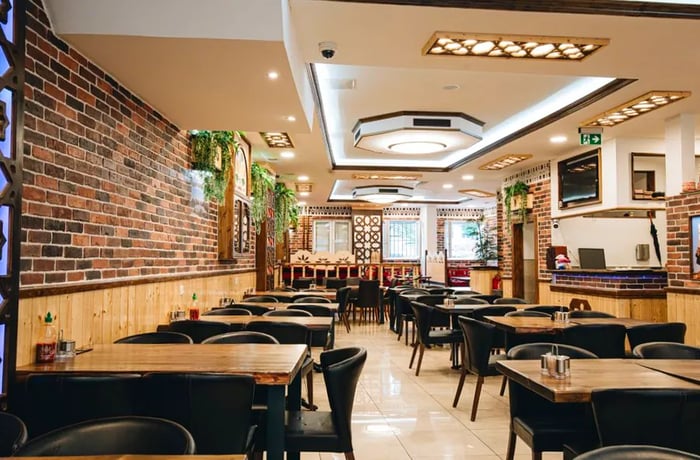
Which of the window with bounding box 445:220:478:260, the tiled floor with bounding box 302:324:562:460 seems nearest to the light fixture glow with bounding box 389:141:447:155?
the tiled floor with bounding box 302:324:562:460

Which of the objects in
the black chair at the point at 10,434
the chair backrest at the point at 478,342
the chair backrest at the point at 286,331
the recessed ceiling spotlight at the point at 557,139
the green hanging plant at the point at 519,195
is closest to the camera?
the black chair at the point at 10,434

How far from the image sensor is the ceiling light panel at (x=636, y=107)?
5.71 m

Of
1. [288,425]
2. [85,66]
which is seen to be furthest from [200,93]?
[288,425]

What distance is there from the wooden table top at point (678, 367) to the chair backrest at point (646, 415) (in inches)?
18.8

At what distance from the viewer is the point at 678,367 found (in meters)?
2.94

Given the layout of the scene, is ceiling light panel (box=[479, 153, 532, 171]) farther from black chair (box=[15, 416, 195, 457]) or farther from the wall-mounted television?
black chair (box=[15, 416, 195, 457])

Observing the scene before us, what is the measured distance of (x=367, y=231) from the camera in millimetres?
17938

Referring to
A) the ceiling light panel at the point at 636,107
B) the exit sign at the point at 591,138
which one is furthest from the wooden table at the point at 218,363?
the exit sign at the point at 591,138

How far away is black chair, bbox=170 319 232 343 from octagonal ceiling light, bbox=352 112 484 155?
3.96 m

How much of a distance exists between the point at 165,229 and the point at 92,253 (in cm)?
142

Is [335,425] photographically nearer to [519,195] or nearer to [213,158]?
[213,158]

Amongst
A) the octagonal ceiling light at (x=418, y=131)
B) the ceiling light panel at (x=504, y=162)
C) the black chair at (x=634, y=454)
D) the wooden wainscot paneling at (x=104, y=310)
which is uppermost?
the octagonal ceiling light at (x=418, y=131)

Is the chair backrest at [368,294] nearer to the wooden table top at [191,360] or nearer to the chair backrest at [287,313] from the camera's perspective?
the chair backrest at [287,313]

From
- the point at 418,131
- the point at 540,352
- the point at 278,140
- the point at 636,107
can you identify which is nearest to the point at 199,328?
the point at 540,352
